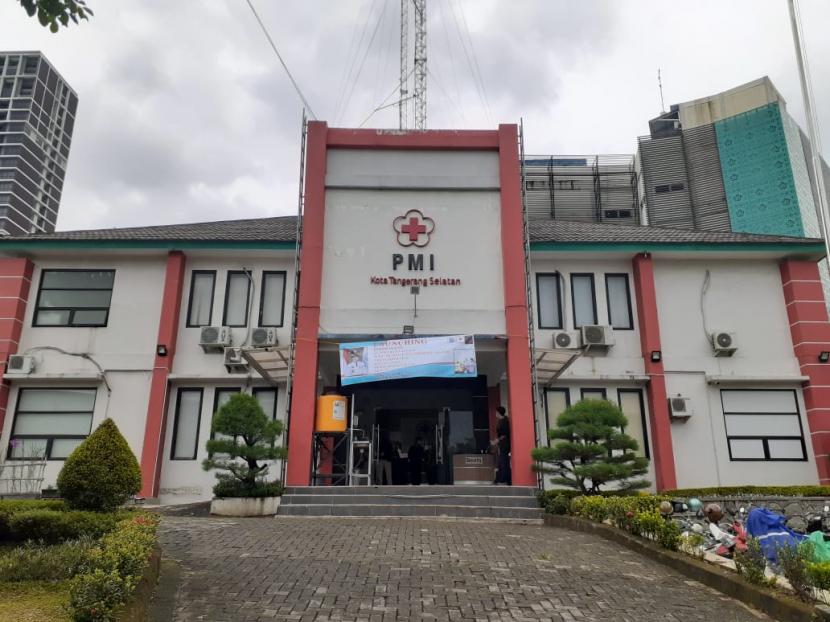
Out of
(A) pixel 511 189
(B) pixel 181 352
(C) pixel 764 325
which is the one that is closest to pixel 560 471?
(A) pixel 511 189

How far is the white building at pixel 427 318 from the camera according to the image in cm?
1500

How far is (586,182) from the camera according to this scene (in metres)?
35.0

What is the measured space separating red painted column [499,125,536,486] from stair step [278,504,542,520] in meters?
1.32

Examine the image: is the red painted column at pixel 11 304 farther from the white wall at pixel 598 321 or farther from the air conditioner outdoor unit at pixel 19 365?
the white wall at pixel 598 321

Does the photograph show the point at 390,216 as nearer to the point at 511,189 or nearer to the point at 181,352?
the point at 511,189

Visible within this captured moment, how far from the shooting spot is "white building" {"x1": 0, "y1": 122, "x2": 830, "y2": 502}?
15.0m

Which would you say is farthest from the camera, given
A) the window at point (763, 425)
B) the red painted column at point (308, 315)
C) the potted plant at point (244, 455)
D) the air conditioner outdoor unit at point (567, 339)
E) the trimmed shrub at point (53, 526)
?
the air conditioner outdoor unit at point (567, 339)

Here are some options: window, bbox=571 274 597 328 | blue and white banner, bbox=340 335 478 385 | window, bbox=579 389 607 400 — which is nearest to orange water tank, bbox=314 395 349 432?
blue and white banner, bbox=340 335 478 385

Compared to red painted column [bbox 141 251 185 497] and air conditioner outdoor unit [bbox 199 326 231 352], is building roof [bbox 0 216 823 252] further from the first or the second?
air conditioner outdoor unit [bbox 199 326 231 352]

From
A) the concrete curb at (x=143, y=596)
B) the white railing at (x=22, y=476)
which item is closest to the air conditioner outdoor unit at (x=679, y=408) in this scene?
the concrete curb at (x=143, y=596)

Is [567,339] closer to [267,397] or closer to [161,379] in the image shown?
[267,397]

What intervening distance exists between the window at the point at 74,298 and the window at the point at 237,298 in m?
3.05

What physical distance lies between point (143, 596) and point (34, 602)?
820 mm

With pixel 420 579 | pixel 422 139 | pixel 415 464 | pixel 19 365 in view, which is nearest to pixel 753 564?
pixel 420 579
